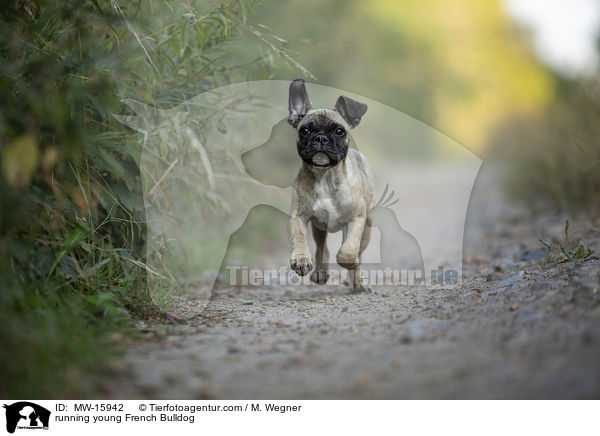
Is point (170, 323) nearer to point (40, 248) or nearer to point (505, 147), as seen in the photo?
point (40, 248)

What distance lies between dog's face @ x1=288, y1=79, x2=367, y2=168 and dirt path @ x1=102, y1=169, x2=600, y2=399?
1.34m

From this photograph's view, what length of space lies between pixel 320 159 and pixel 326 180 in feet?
1.15

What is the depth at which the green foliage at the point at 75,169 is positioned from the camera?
268 cm

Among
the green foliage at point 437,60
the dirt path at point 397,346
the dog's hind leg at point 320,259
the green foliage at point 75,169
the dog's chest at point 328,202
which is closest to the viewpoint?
the dirt path at point 397,346

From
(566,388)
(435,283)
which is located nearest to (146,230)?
(435,283)

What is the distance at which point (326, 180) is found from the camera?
16.4ft

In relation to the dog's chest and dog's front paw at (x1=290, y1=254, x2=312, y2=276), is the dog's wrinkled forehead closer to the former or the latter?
the dog's chest

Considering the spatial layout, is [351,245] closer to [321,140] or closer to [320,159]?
[320,159]

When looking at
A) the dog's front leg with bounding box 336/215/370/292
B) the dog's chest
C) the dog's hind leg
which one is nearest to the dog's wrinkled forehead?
the dog's chest

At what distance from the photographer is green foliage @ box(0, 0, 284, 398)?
268 cm

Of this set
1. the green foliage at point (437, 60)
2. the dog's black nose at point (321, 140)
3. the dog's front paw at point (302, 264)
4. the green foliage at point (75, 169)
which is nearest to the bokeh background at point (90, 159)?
the green foliage at point (75, 169)

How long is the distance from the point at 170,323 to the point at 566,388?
271 cm

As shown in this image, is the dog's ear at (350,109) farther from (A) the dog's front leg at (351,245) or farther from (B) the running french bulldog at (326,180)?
(A) the dog's front leg at (351,245)

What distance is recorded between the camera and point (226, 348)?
3324 mm
